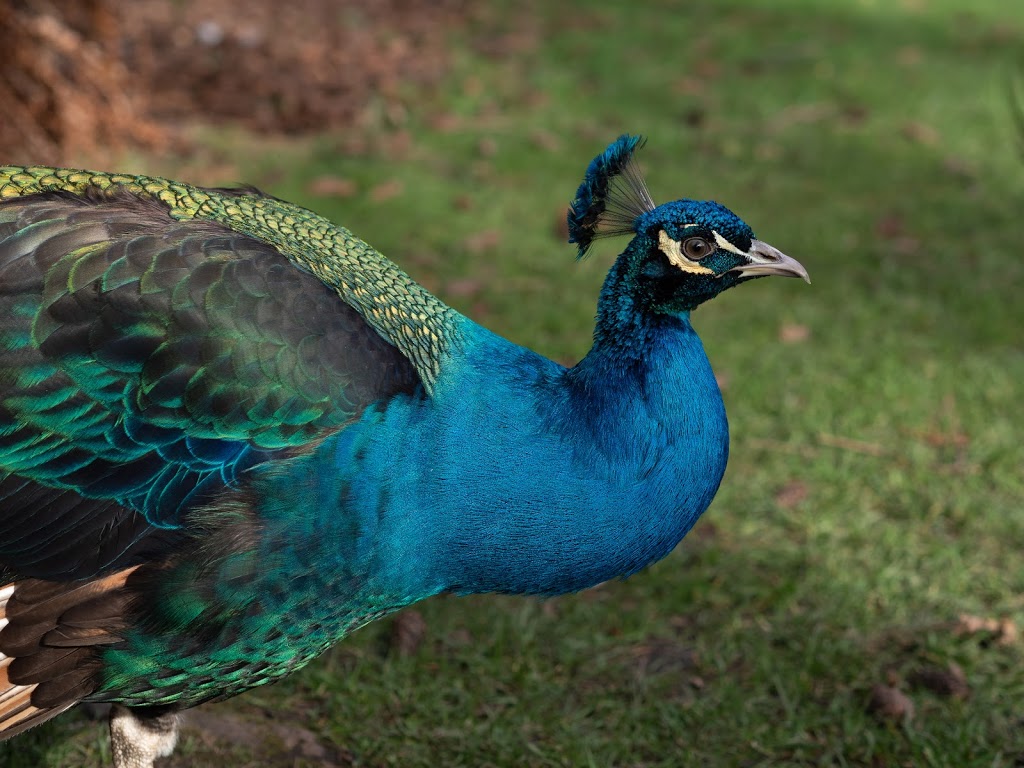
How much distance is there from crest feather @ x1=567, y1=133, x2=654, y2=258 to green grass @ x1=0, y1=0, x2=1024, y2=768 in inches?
47.9

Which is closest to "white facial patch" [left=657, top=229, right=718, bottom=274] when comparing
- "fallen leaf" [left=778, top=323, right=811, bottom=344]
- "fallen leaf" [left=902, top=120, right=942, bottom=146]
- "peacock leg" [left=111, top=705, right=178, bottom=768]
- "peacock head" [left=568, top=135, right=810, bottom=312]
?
"peacock head" [left=568, top=135, right=810, bottom=312]

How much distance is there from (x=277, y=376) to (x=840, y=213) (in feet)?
13.2

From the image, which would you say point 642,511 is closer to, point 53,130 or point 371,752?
point 371,752

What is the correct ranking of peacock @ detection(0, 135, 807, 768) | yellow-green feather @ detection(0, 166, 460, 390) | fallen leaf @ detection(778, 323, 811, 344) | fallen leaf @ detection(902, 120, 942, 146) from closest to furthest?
peacock @ detection(0, 135, 807, 768)
yellow-green feather @ detection(0, 166, 460, 390)
fallen leaf @ detection(778, 323, 811, 344)
fallen leaf @ detection(902, 120, 942, 146)

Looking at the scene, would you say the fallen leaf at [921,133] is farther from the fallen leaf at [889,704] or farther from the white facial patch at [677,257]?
the white facial patch at [677,257]

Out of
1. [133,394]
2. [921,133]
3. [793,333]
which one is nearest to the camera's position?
[133,394]

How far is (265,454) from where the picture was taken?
198cm

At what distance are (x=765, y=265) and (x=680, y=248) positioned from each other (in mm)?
167

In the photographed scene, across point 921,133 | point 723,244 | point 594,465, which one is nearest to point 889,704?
point 594,465

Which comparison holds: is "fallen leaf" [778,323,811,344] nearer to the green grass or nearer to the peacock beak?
the green grass

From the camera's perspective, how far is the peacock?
1.97m

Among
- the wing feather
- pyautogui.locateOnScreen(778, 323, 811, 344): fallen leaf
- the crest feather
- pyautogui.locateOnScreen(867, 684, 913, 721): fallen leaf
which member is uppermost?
pyautogui.locateOnScreen(778, 323, 811, 344): fallen leaf

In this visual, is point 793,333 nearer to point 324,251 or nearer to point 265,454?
point 324,251

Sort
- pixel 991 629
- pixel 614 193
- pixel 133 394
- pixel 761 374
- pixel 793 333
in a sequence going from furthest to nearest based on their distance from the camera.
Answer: pixel 793 333
pixel 761 374
pixel 991 629
pixel 614 193
pixel 133 394
